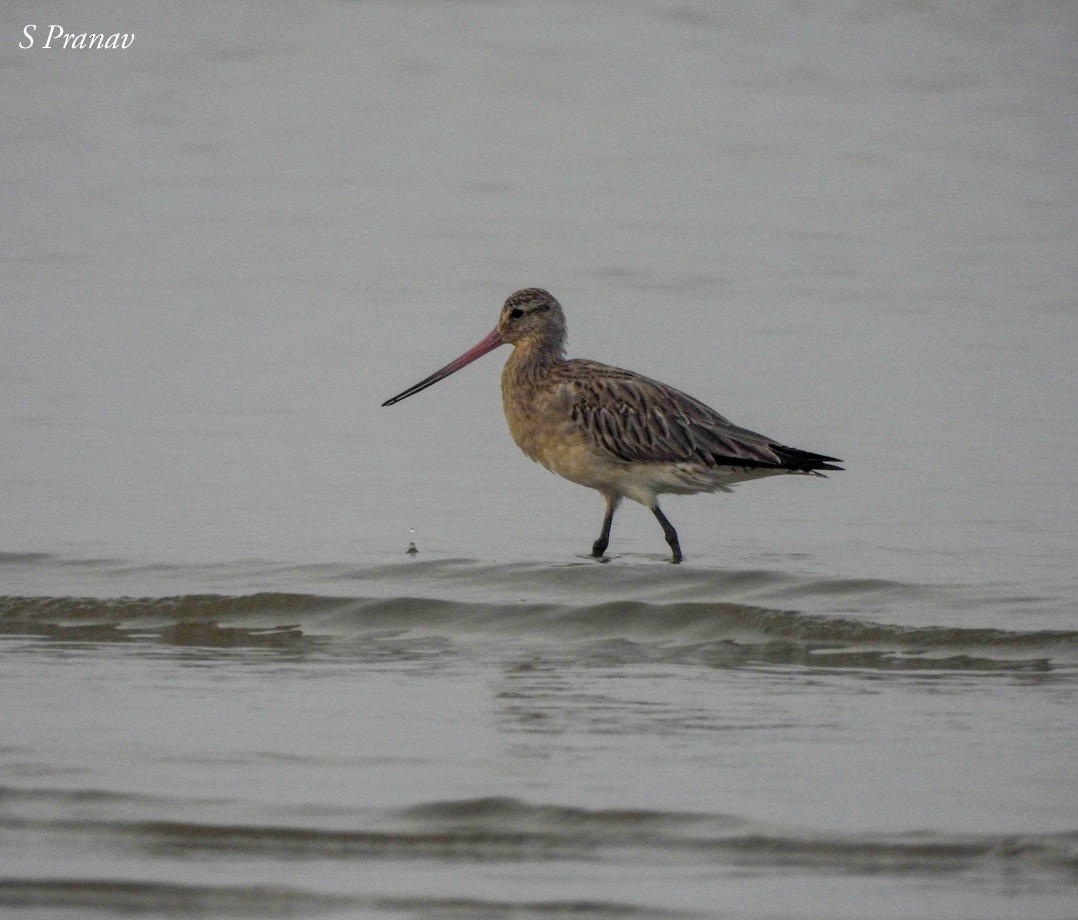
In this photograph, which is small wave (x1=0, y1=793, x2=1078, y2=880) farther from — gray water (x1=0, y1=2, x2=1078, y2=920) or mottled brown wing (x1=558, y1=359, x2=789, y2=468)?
mottled brown wing (x1=558, y1=359, x2=789, y2=468)

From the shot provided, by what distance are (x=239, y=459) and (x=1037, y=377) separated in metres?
5.68

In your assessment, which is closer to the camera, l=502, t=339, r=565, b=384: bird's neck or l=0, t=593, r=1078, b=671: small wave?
l=0, t=593, r=1078, b=671: small wave

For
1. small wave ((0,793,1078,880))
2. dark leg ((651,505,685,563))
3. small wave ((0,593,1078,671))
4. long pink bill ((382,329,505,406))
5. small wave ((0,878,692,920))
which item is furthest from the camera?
long pink bill ((382,329,505,406))

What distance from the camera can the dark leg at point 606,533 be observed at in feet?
33.3

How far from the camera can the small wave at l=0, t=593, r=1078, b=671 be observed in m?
7.67

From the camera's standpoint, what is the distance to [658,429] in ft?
33.9

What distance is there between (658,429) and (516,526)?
3.25ft

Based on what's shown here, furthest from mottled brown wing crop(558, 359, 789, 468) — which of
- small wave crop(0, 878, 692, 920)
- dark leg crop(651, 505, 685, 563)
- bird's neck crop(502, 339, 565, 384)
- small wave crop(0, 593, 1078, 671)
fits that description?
small wave crop(0, 878, 692, 920)

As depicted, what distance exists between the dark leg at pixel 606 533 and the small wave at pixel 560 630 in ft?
5.16

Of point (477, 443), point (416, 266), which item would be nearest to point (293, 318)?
point (416, 266)

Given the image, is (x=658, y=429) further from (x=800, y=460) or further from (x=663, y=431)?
(x=800, y=460)

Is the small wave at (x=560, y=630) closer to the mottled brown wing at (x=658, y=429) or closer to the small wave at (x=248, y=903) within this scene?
the mottled brown wing at (x=658, y=429)

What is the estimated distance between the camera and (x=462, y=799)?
5387 mm

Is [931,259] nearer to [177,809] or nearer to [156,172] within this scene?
[156,172]
